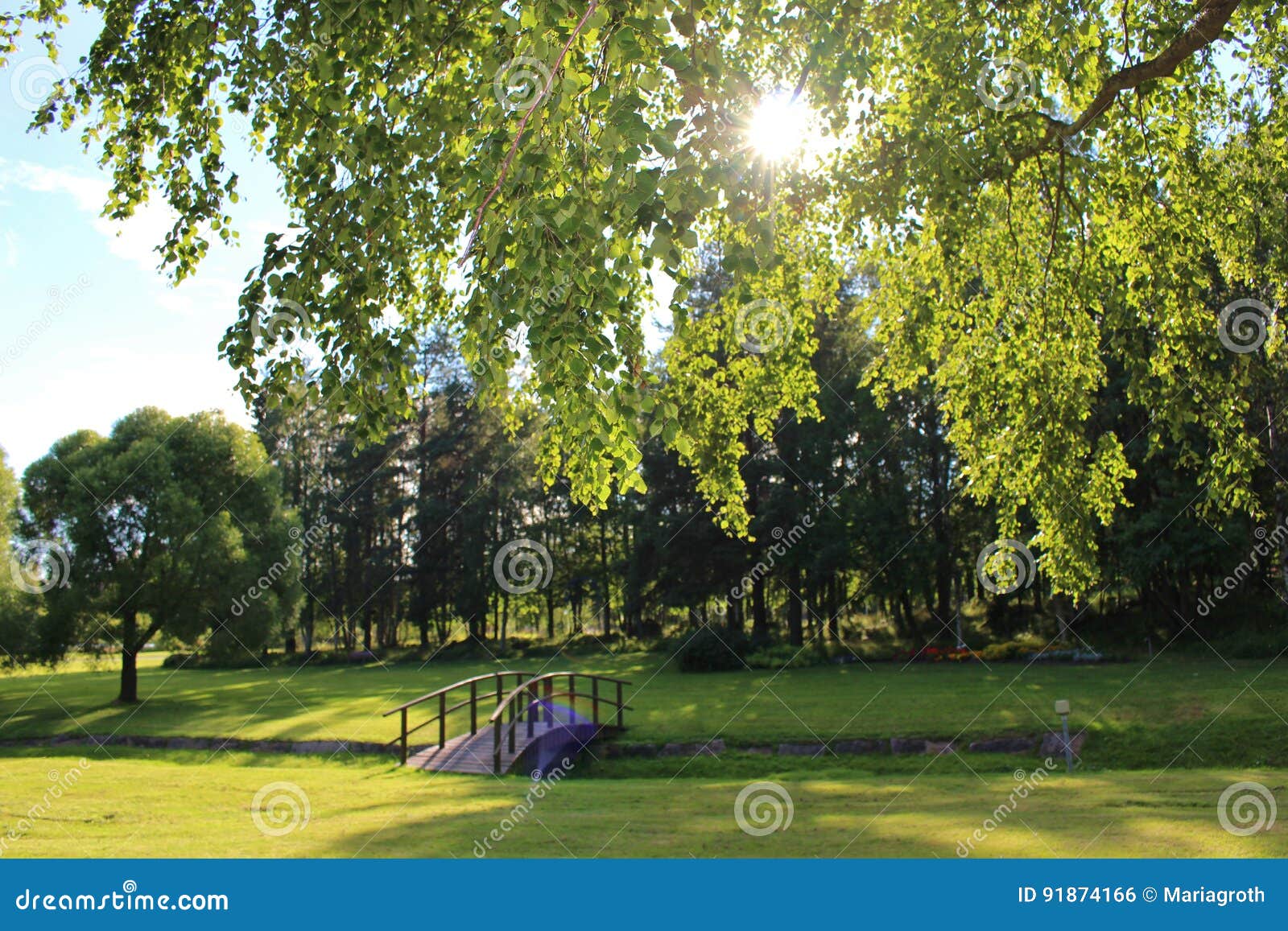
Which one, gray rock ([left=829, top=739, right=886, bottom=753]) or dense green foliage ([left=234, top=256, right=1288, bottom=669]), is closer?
gray rock ([left=829, top=739, right=886, bottom=753])

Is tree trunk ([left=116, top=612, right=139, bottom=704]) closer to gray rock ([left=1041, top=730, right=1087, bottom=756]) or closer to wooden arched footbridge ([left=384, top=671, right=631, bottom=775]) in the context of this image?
wooden arched footbridge ([left=384, top=671, right=631, bottom=775])

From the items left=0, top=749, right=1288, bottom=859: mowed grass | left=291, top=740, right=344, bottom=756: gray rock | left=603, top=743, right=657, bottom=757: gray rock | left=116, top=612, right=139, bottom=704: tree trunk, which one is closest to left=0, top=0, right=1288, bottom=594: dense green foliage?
left=0, top=749, right=1288, bottom=859: mowed grass

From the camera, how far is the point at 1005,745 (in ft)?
47.4

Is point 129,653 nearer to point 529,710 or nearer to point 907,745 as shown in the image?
point 529,710

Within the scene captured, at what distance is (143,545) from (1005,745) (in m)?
22.0

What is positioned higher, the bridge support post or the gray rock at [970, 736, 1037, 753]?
the bridge support post

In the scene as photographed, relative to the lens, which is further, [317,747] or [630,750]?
[317,747]

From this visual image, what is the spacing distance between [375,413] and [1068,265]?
674cm

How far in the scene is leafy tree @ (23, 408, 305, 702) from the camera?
2391 centimetres

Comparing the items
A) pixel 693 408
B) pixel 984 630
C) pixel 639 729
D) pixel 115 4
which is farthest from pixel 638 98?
pixel 984 630

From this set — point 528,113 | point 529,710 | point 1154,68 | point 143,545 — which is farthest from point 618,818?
point 143,545

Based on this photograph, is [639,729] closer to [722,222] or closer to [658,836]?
[658,836]

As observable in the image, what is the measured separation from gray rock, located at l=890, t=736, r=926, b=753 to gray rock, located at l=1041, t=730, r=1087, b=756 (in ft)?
5.90

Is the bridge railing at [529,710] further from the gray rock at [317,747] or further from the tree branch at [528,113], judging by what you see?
the tree branch at [528,113]
